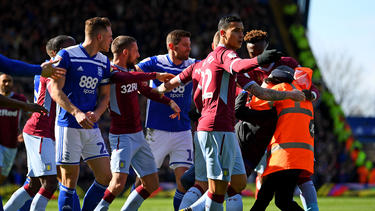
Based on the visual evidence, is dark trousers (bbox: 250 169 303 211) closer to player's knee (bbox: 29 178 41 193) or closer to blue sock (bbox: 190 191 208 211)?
blue sock (bbox: 190 191 208 211)

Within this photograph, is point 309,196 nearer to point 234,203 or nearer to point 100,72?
point 234,203

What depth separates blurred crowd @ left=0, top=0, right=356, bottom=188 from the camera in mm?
19172

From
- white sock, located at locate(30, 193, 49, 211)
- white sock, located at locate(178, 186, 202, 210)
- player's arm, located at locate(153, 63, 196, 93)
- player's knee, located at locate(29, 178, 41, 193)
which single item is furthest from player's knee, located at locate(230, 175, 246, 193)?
player's knee, located at locate(29, 178, 41, 193)

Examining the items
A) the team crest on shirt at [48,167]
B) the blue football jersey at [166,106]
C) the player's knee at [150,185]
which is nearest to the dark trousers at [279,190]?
the player's knee at [150,185]

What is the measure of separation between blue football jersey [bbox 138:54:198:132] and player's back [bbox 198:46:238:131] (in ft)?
7.03

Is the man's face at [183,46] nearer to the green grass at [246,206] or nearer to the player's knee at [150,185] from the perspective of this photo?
the player's knee at [150,185]

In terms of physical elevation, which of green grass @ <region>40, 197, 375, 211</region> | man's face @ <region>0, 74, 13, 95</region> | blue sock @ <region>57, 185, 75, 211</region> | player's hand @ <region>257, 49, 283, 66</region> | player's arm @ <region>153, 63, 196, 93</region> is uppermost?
player's hand @ <region>257, 49, 283, 66</region>

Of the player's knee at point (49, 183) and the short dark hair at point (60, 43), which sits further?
the short dark hair at point (60, 43)

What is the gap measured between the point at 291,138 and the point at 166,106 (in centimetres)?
271

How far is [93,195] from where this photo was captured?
712 centimetres

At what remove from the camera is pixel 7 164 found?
34.0 ft

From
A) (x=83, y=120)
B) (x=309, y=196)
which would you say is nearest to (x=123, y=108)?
(x=83, y=120)

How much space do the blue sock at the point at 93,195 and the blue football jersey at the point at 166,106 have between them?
1625 mm

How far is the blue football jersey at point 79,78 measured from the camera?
21.7 ft
